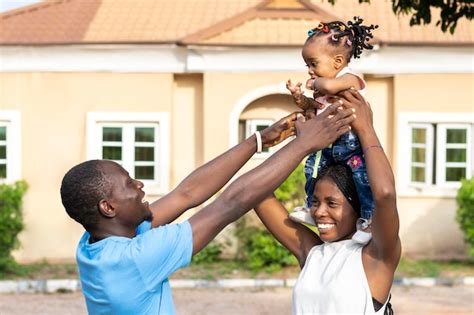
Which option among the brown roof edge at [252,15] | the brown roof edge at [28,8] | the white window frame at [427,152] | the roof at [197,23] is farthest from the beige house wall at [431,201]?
the brown roof edge at [28,8]

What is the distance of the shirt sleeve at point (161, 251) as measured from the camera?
3000 mm

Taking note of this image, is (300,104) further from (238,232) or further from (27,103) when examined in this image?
(27,103)

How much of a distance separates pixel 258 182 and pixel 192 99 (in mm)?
10969

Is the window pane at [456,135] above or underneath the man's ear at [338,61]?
underneath

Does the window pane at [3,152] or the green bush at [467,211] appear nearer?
the green bush at [467,211]

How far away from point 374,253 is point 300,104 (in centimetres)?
61

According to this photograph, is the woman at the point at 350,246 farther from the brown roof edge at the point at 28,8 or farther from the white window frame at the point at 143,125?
the brown roof edge at the point at 28,8

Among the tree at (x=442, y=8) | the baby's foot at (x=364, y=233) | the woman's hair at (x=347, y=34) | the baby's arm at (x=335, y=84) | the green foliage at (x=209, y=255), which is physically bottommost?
the green foliage at (x=209, y=255)

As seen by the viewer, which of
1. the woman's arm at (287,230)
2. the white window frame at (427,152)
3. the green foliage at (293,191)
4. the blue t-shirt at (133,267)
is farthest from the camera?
the white window frame at (427,152)

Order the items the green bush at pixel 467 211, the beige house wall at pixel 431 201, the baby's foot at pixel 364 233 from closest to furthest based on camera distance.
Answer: the baby's foot at pixel 364 233
the green bush at pixel 467 211
the beige house wall at pixel 431 201

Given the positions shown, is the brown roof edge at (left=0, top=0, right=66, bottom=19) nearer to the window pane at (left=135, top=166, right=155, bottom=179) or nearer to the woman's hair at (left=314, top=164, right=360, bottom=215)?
the window pane at (left=135, top=166, right=155, bottom=179)

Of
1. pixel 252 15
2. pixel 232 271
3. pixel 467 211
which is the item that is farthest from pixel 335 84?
pixel 252 15

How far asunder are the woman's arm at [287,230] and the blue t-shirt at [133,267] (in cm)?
56

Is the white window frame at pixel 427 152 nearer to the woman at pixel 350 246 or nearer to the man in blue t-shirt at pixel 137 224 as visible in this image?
the woman at pixel 350 246
